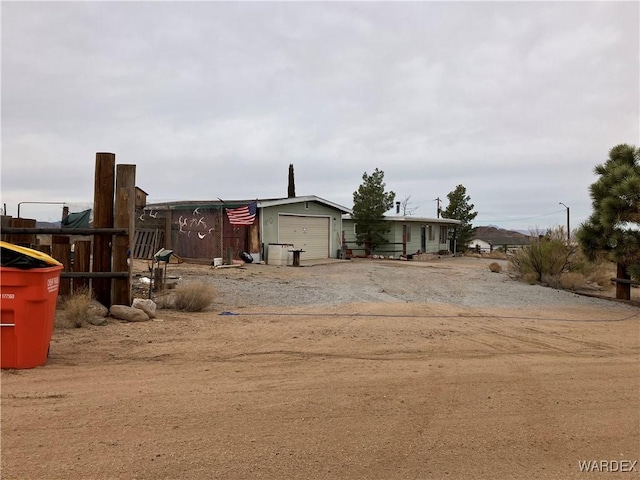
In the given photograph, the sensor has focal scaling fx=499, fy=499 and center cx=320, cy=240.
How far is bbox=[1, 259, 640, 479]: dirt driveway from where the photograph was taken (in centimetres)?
348

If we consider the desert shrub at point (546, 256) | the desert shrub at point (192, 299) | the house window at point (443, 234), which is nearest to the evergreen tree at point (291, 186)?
→ the house window at point (443, 234)

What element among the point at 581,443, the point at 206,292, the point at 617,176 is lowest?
the point at 581,443

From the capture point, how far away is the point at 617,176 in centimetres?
1360

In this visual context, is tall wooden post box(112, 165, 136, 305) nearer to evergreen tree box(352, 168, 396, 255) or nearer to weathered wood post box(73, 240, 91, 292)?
weathered wood post box(73, 240, 91, 292)

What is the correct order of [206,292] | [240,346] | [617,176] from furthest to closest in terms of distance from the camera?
[617,176], [206,292], [240,346]

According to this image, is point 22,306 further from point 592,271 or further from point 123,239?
point 592,271

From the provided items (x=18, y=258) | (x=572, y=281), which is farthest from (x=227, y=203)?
(x=18, y=258)

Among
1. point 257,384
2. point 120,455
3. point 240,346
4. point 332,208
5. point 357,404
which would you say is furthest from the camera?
point 332,208

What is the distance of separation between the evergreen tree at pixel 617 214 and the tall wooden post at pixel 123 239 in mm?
12175

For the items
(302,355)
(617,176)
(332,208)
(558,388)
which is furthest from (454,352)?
(332,208)

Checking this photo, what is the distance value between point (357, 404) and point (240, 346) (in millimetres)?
2429

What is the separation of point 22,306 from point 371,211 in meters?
27.7

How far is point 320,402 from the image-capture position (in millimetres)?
4574

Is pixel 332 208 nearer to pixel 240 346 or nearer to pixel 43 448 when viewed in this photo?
pixel 240 346
